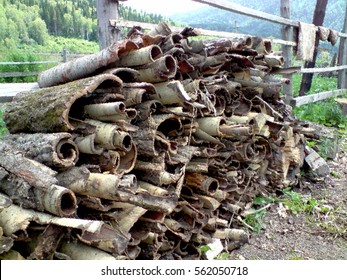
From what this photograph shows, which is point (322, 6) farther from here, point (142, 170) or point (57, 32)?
point (57, 32)

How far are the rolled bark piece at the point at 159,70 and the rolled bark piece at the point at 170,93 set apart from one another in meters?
0.05

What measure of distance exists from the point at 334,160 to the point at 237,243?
2706 mm

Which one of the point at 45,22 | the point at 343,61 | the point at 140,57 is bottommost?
the point at 45,22

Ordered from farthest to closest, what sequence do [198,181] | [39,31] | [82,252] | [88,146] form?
[39,31]
[198,181]
[88,146]
[82,252]

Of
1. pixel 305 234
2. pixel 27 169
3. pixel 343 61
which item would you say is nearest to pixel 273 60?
pixel 305 234

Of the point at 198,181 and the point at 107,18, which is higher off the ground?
the point at 107,18

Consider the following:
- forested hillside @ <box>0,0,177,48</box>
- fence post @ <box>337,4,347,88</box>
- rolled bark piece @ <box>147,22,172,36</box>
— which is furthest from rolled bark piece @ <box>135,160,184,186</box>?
forested hillside @ <box>0,0,177,48</box>

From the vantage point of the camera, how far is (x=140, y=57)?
7.90ft

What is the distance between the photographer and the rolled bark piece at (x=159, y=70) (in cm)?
245

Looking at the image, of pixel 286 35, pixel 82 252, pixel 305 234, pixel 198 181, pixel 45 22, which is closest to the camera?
pixel 82 252

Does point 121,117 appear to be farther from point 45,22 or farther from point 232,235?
point 45,22

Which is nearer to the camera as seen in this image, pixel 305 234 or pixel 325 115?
pixel 305 234

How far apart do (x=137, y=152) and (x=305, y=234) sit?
6.23 ft

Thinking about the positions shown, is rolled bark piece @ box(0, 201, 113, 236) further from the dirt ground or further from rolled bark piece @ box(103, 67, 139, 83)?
the dirt ground
